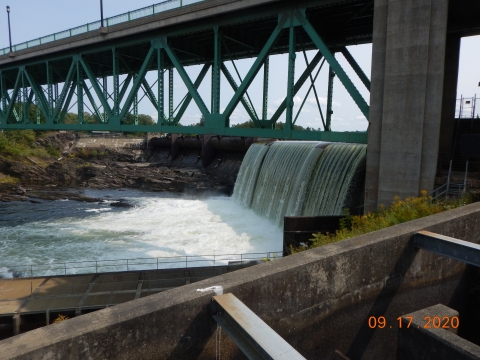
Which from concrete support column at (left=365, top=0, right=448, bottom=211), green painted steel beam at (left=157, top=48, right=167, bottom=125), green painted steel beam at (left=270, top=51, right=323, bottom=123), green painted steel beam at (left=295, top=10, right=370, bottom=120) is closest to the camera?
concrete support column at (left=365, top=0, right=448, bottom=211)

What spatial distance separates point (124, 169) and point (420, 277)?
40.2 meters

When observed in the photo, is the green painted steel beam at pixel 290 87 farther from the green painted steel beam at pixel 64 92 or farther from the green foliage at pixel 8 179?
the green foliage at pixel 8 179

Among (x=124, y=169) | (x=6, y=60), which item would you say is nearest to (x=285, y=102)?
(x=6, y=60)

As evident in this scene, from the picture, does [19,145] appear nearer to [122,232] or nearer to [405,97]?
[122,232]

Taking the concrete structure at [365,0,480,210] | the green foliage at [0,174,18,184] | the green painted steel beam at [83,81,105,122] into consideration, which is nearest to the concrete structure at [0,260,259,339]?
the concrete structure at [365,0,480,210]

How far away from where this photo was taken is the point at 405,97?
1072cm

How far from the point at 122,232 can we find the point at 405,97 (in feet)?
50.8

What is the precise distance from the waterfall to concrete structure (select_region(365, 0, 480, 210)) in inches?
87.0

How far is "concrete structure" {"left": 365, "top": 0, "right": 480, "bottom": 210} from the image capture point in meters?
10.3

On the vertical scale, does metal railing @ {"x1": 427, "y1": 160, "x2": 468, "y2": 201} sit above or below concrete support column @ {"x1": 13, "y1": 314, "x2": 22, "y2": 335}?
above

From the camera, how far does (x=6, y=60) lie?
91.1 ft

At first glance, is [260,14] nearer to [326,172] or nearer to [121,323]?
[326,172]

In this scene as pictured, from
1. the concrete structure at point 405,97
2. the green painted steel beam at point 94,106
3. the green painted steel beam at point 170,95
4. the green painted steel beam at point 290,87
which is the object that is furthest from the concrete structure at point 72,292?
the green painted steel beam at point 94,106

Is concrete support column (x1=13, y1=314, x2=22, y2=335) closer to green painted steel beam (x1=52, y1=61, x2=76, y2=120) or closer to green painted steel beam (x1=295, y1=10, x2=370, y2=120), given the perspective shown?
green painted steel beam (x1=295, y1=10, x2=370, y2=120)
